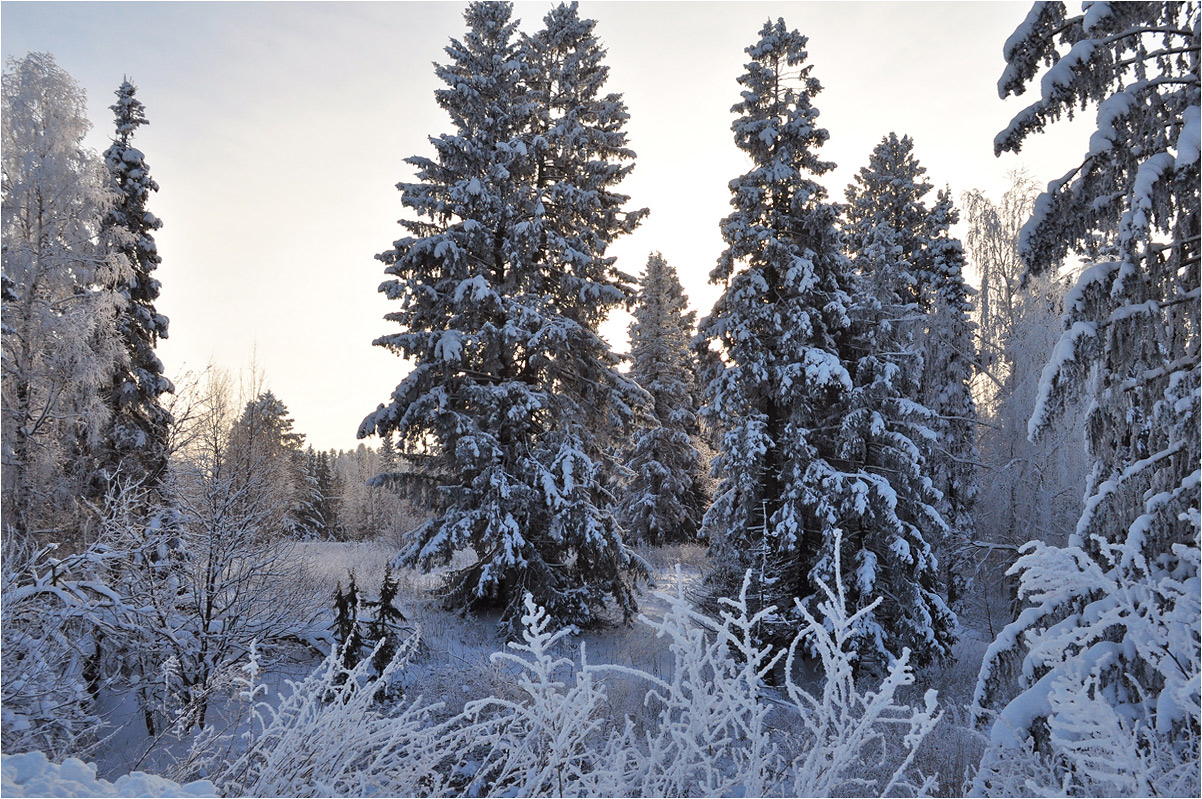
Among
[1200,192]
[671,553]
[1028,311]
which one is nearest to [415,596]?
[671,553]

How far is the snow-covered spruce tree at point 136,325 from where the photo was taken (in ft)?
48.4

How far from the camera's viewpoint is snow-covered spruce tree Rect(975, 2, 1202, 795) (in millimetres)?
4641

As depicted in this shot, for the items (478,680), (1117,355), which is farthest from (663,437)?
(1117,355)

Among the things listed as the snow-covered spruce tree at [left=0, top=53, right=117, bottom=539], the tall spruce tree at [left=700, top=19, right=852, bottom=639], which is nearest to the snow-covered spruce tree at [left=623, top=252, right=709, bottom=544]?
the tall spruce tree at [left=700, top=19, right=852, bottom=639]

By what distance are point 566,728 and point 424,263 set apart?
1155cm

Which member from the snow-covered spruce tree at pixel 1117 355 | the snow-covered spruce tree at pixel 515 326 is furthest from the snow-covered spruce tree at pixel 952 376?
the snow-covered spruce tree at pixel 1117 355

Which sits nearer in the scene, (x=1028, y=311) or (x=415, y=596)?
(x=415, y=596)

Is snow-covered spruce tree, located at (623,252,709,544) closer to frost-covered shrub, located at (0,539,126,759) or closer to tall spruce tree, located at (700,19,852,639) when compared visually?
tall spruce tree, located at (700,19,852,639)

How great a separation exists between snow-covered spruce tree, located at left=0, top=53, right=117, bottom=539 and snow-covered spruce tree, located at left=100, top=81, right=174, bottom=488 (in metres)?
2.18

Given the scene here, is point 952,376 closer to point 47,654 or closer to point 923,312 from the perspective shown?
point 923,312

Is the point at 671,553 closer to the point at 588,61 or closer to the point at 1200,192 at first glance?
the point at 588,61

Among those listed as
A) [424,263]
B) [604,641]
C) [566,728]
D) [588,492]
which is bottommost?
[604,641]

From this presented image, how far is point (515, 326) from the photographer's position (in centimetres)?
1297

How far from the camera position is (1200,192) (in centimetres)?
498
